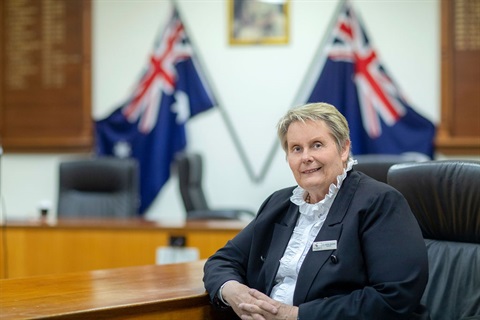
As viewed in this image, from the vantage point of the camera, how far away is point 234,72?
257 inches

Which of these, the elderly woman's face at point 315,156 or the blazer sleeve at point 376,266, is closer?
the blazer sleeve at point 376,266

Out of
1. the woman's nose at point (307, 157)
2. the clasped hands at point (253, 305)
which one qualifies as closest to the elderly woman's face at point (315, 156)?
the woman's nose at point (307, 157)

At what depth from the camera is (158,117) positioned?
6.67m

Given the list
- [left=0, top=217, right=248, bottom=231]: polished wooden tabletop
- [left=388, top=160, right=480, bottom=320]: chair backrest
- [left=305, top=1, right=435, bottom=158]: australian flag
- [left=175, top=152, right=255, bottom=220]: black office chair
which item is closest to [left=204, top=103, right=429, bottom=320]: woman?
[left=388, top=160, right=480, bottom=320]: chair backrest

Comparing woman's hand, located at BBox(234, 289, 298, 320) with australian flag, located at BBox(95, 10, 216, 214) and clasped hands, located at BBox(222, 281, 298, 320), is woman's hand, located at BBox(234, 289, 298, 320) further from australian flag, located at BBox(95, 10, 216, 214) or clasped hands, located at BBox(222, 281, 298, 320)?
australian flag, located at BBox(95, 10, 216, 214)

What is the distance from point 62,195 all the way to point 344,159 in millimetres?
3621

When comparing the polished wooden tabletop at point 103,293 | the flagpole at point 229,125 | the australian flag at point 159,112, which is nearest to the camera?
the polished wooden tabletop at point 103,293

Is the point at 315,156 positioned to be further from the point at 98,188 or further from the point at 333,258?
the point at 98,188

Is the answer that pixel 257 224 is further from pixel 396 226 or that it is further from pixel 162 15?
pixel 162 15

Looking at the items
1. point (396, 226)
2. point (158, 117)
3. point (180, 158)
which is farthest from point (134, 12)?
point (396, 226)

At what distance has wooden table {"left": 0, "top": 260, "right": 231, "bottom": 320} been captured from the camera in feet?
6.68

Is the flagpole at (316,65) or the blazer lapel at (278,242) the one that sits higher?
the flagpole at (316,65)

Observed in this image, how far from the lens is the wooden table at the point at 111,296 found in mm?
2037

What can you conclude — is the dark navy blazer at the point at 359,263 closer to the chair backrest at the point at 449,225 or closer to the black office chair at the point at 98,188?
the chair backrest at the point at 449,225
